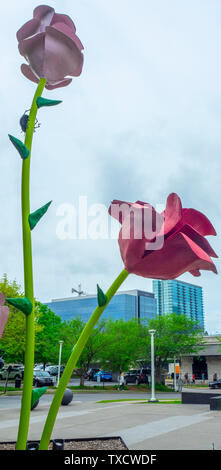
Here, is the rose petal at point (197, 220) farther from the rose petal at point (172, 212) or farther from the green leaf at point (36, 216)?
the green leaf at point (36, 216)

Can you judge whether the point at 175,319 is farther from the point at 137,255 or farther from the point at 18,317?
the point at 137,255

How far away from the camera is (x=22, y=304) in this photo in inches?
62.0

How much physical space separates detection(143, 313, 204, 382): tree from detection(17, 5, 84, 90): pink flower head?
1098 inches

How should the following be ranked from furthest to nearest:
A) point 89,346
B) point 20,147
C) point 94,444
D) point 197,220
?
1. point 89,346
2. point 94,444
3. point 20,147
4. point 197,220

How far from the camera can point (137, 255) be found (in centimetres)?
147

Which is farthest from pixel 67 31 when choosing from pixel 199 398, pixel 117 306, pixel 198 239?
pixel 117 306

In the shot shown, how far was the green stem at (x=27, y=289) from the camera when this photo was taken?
1.58 meters

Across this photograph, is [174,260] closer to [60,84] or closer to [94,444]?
[60,84]

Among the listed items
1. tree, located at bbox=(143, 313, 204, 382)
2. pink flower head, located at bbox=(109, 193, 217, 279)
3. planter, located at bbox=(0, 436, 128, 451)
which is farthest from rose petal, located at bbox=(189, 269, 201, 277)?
tree, located at bbox=(143, 313, 204, 382)

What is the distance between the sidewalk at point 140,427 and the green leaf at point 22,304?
6842 millimetres

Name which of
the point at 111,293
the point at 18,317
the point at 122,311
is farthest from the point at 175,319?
the point at 122,311

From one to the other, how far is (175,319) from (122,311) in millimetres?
65497

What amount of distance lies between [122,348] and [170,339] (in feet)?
11.2

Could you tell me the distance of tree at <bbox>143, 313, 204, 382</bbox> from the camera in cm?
2862
